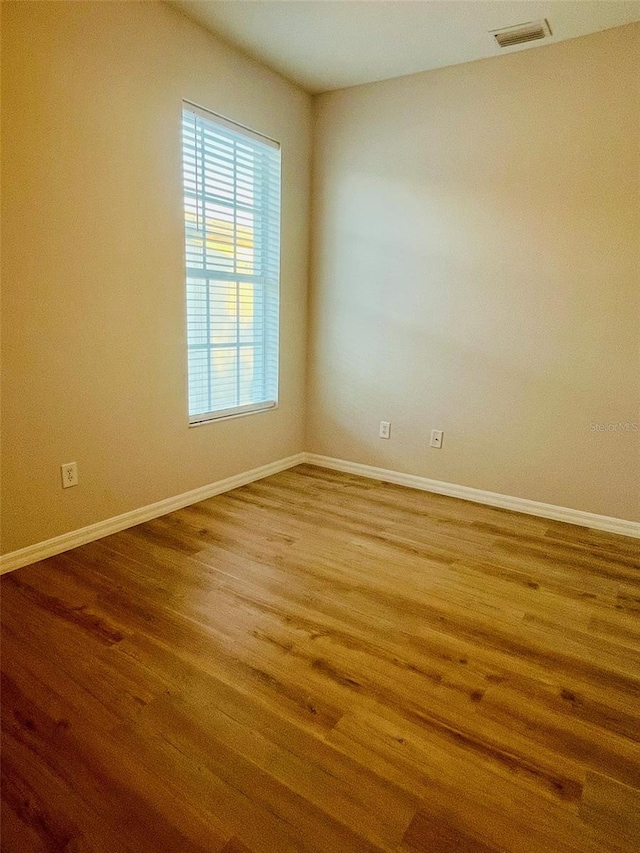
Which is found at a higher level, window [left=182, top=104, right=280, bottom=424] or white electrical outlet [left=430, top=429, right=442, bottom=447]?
window [left=182, top=104, right=280, bottom=424]

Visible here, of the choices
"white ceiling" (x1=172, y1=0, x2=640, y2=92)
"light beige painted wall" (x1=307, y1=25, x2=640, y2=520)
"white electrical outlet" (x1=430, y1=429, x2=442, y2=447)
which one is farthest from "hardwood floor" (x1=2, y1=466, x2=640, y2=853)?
"white ceiling" (x1=172, y1=0, x2=640, y2=92)

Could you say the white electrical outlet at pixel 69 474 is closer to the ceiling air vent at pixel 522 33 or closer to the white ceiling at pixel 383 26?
the white ceiling at pixel 383 26

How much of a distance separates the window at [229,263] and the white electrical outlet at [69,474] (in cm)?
78

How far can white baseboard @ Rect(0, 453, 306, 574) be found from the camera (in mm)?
2150

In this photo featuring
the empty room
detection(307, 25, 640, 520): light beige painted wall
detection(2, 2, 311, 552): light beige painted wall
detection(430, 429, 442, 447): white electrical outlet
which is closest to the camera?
the empty room

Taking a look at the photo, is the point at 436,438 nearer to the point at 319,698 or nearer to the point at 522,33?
the point at 319,698

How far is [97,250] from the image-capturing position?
2.27 m

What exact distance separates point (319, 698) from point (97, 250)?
2089mm

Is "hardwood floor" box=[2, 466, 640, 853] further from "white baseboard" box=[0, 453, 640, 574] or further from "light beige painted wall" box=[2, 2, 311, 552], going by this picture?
"light beige painted wall" box=[2, 2, 311, 552]

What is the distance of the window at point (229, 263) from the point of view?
2727mm

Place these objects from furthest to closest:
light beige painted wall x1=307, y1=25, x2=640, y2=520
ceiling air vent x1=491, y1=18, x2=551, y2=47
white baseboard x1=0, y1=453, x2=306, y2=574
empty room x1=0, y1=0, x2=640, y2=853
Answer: light beige painted wall x1=307, y1=25, x2=640, y2=520, ceiling air vent x1=491, y1=18, x2=551, y2=47, white baseboard x1=0, y1=453, x2=306, y2=574, empty room x1=0, y1=0, x2=640, y2=853

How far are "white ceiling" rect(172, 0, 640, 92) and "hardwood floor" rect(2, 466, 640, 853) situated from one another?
2.60 metres

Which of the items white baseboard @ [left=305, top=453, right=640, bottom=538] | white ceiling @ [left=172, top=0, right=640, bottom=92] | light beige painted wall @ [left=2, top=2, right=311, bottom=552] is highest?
white ceiling @ [left=172, top=0, right=640, bottom=92]

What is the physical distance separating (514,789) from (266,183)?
3.28 meters
